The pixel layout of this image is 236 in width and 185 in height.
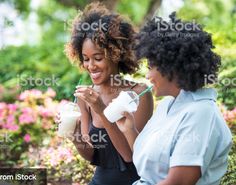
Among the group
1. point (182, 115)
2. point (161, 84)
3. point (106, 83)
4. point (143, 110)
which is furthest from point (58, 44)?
point (182, 115)

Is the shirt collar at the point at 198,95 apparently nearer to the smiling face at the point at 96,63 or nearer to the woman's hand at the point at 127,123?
the woman's hand at the point at 127,123

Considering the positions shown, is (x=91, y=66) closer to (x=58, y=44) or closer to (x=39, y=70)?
(x=39, y=70)

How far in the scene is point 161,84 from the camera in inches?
89.1

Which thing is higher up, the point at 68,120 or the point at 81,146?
the point at 68,120

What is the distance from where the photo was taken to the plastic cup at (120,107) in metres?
2.43

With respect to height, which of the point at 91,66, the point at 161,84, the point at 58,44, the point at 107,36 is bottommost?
the point at 161,84

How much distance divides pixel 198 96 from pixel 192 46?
196 mm

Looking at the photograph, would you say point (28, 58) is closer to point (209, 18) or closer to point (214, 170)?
point (209, 18)

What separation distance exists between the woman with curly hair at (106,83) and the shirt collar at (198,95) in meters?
0.43

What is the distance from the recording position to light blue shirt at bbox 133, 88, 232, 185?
2.09m

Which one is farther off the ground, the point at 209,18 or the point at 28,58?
the point at 209,18

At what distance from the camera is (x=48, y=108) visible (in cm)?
498

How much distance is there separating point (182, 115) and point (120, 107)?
0.36m

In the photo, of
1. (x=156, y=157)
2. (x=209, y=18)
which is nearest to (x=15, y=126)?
(x=156, y=157)
